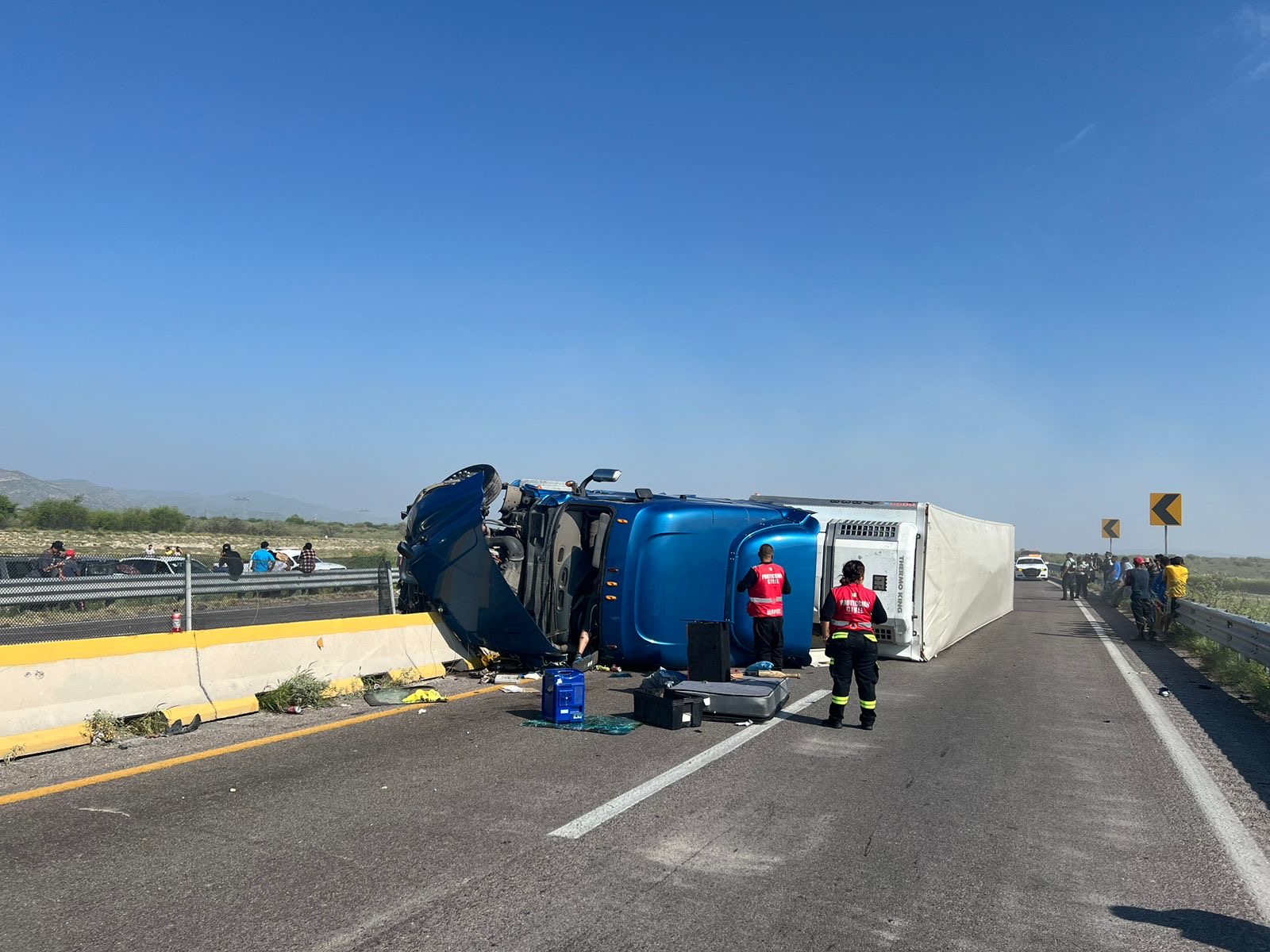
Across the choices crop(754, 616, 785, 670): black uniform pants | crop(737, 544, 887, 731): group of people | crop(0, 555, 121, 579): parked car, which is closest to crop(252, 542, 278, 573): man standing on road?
crop(0, 555, 121, 579): parked car

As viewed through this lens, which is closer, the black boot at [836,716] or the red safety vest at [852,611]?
the black boot at [836,716]

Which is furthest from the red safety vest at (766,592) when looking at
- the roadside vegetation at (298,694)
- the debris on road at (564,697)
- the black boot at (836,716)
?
the roadside vegetation at (298,694)

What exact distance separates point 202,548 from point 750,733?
4203cm

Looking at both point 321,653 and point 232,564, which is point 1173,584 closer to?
point 321,653

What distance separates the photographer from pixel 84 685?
7590mm

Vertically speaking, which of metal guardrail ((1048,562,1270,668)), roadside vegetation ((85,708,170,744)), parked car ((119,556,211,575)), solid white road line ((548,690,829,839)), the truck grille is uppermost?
the truck grille

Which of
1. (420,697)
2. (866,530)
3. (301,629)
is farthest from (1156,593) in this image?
(301,629)

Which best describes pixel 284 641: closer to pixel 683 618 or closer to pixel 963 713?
pixel 683 618

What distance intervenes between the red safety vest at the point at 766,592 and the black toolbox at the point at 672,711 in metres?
3.22

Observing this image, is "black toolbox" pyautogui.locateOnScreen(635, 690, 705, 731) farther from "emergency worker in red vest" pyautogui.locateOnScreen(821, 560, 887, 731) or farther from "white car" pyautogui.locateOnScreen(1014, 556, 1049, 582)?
"white car" pyautogui.locateOnScreen(1014, 556, 1049, 582)

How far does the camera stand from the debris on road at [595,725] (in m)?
8.35

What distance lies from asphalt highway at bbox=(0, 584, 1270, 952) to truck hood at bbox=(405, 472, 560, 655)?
238cm

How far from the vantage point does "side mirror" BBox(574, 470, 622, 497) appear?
1282 cm

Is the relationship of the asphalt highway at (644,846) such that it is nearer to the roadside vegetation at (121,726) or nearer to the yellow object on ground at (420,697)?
the roadside vegetation at (121,726)
